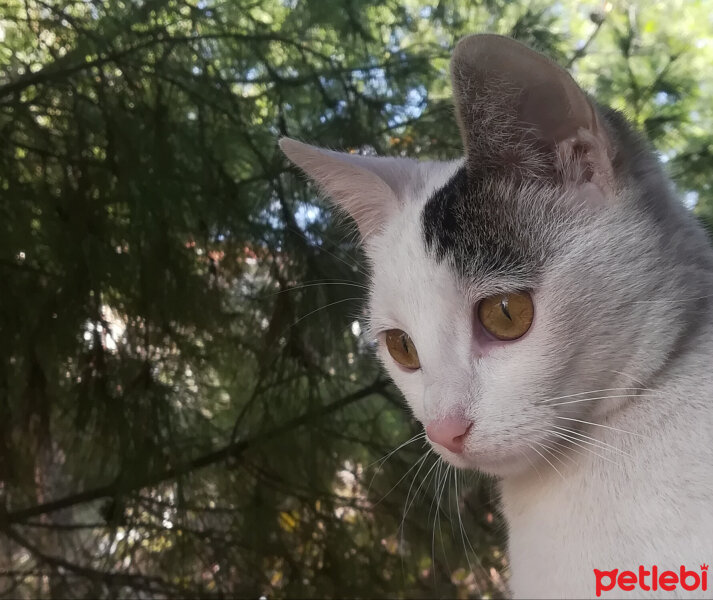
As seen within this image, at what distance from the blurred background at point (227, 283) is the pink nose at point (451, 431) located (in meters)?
0.33

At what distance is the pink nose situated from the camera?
1.38 feet

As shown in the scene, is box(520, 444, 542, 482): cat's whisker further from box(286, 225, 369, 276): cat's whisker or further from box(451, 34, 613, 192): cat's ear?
box(286, 225, 369, 276): cat's whisker

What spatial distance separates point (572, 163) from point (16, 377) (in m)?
0.74

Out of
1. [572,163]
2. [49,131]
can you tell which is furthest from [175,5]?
[572,163]

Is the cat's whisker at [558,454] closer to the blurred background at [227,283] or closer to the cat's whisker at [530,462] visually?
the cat's whisker at [530,462]

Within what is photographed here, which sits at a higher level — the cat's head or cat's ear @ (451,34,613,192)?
cat's ear @ (451,34,613,192)

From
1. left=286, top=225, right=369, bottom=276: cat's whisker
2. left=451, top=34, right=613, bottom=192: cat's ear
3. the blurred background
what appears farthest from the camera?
left=286, top=225, right=369, bottom=276: cat's whisker

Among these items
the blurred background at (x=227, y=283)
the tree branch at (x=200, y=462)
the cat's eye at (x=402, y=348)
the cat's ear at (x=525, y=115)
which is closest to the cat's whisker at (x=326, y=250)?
the blurred background at (x=227, y=283)

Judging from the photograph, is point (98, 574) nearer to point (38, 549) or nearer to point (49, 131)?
point (38, 549)

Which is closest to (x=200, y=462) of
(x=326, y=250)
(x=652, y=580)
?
(x=326, y=250)

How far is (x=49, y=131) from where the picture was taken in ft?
2.33

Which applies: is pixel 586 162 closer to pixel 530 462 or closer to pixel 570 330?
pixel 570 330

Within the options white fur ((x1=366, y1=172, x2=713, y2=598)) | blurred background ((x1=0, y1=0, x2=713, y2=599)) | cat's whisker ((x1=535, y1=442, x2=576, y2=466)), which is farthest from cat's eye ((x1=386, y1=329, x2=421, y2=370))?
blurred background ((x1=0, y1=0, x2=713, y2=599))

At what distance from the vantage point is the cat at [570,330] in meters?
0.41
